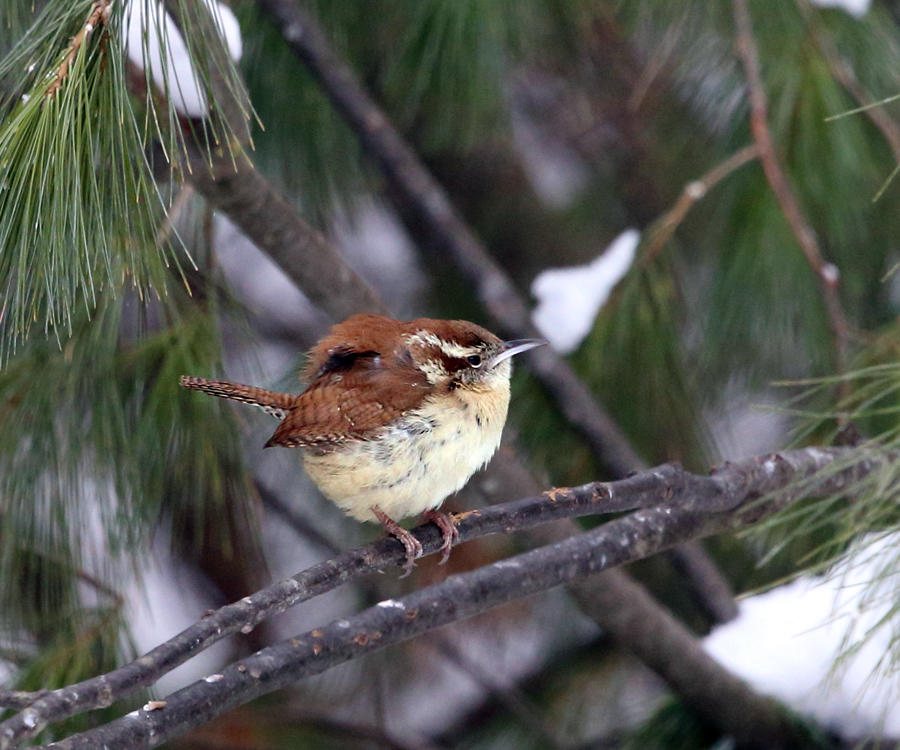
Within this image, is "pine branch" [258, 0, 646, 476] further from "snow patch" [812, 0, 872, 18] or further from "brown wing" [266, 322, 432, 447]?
"snow patch" [812, 0, 872, 18]

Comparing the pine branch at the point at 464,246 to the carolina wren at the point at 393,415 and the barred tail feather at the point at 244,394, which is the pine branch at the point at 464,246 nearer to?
the carolina wren at the point at 393,415

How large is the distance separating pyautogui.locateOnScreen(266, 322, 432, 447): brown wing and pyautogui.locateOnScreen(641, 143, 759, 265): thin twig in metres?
0.81

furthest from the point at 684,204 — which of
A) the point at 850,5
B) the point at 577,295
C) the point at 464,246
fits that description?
the point at 850,5

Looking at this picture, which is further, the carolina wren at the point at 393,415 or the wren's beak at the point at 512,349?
the wren's beak at the point at 512,349

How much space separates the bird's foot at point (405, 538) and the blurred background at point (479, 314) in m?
0.31

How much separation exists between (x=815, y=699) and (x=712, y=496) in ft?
2.88

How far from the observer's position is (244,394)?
7.21 ft

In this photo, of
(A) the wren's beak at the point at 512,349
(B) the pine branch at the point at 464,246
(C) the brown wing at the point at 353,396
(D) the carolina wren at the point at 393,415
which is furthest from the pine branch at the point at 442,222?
(C) the brown wing at the point at 353,396

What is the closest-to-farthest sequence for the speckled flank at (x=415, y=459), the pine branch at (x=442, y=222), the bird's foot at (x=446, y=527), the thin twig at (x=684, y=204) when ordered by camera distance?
the bird's foot at (x=446, y=527) → the speckled flank at (x=415, y=459) → the thin twig at (x=684, y=204) → the pine branch at (x=442, y=222)

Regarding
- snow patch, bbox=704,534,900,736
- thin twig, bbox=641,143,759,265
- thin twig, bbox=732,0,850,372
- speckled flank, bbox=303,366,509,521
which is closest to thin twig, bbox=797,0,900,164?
thin twig, bbox=732,0,850,372

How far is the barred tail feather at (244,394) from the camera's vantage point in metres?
2.12

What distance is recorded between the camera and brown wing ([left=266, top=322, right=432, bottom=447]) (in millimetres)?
2207

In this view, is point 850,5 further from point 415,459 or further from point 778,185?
point 415,459

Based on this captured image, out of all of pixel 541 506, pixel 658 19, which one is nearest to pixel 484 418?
pixel 541 506
